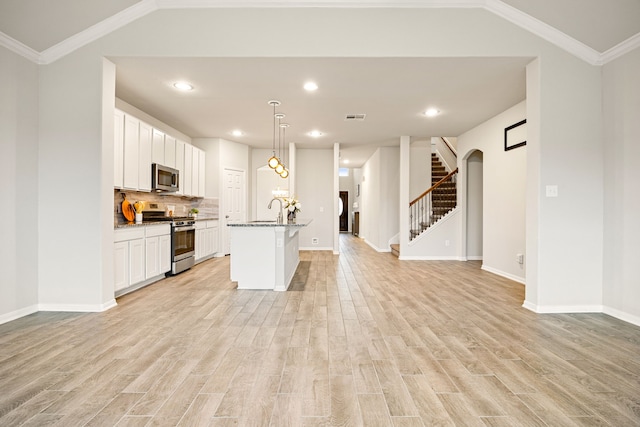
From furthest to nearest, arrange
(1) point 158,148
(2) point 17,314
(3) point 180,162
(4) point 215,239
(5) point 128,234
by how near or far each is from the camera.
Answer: (4) point 215,239, (3) point 180,162, (1) point 158,148, (5) point 128,234, (2) point 17,314

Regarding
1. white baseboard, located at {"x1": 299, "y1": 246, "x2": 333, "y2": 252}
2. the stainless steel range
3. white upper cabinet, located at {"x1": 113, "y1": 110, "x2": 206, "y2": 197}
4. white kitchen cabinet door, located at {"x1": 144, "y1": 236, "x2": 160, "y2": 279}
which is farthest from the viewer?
white baseboard, located at {"x1": 299, "y1": 246, "x2": 333, "y2": 252}

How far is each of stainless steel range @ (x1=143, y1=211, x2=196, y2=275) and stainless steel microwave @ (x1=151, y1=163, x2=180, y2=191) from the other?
566 millimetres

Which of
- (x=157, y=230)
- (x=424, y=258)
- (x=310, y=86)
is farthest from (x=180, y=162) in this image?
(x=424, y=258)

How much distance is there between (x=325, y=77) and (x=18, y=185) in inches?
140

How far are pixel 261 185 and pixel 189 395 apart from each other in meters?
7.96

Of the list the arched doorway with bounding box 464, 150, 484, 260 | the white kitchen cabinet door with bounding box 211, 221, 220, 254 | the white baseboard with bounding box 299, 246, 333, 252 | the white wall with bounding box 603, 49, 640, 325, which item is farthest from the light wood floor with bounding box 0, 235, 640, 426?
the white baseboard with bounding box 299, 246, 333, 252

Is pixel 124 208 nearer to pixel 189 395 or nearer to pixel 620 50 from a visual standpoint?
pixel 189 395

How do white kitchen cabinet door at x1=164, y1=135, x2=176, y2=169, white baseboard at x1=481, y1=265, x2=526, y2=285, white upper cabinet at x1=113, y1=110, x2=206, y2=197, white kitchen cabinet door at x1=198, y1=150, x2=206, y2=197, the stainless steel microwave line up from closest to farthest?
white upper cabinet at x1=113, y1=110, x2=206, y2=197 → white baseboard at x1=481, y1=265, x2=526, y2=285 → the stainless steel microwave → white kitchen cabinet door at x1=164, y1=135, x2=176, y2=169 → white kitchen cabinet door at x1=198, y1=150, x2=206, y2=197

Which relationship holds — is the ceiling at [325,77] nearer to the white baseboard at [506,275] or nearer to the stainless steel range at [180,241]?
the stainless steel range at [180,241]

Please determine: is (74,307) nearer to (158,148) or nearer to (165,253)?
(165,253)

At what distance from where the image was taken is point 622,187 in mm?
3479

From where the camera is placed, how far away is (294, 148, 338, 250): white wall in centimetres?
959

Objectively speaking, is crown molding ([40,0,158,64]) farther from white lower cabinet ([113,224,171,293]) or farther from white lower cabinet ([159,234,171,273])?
white lower cabinet ([159,234,171,273])

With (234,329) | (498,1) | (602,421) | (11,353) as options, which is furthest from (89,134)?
(602,421)
